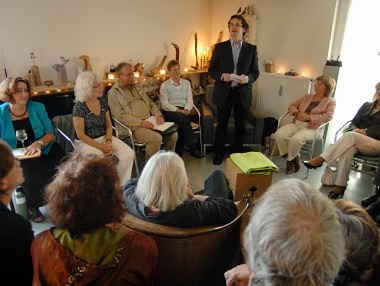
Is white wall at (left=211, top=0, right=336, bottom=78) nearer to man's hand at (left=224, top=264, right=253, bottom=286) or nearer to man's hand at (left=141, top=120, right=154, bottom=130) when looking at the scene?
man's hand at (left=141, top=120, right=154, bottom=130)

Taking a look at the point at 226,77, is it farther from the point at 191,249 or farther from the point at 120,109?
the point at 191,249

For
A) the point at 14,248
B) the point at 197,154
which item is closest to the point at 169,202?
the point at 14,248

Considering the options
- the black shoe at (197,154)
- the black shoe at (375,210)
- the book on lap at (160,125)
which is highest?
the book on lap at (160,125)

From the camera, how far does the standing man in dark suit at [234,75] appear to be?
336 centimetres

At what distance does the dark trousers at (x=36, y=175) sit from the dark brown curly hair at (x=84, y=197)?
1611mm

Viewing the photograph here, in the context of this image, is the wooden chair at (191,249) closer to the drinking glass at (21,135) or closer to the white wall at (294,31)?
the drinking glass at (21,135)

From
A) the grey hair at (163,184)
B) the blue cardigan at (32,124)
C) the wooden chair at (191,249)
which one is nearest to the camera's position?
the wooden chair at (191,249)

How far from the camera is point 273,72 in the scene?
4375 millimetres

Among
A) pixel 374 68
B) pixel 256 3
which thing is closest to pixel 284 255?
pixel 374 68

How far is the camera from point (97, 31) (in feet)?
11.7

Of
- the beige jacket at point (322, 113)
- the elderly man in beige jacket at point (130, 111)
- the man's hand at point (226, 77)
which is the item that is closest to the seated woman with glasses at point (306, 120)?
the beige jacket at point (322, 113)

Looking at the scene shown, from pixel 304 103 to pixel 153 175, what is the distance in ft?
8.82

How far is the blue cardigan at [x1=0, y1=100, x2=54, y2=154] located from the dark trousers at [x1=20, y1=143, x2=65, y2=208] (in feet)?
0.31

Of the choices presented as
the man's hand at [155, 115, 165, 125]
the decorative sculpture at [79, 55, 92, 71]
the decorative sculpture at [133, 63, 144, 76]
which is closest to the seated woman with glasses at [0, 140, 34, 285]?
the man's hand at [155, 115, 165, 125]
